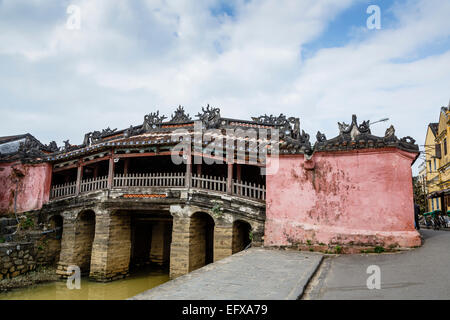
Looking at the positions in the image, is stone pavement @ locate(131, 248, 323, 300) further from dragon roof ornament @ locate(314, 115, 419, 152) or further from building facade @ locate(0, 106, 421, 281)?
dragon roof ornament @ locate(314, 115, 419, 152)

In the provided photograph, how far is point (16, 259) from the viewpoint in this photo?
13281 mm

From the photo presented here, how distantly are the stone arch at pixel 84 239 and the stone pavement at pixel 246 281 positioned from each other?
955 cm

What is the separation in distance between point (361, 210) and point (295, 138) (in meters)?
3.24

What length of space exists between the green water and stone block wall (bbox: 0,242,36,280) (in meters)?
1.23

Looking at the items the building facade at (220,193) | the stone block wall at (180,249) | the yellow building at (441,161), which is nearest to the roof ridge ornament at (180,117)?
the building facade at (220,193)

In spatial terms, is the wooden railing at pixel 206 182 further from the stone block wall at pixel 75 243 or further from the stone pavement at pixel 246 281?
the stone block wall at pixel 75 243

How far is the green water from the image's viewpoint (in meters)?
11.2

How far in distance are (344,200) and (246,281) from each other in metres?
4.84

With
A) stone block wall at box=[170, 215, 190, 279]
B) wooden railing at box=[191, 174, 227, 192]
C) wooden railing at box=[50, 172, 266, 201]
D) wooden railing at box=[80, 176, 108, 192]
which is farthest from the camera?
wooden railing at box=[80, 176, 108, 192]

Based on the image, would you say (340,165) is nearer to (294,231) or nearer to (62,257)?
(294,231)

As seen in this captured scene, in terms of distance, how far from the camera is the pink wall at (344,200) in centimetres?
839

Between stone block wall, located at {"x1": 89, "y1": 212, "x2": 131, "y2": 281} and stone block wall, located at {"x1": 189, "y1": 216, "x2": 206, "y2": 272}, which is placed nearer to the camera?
stone block wall, located at {"x1": 189, "y1": 216, "x2": 206, "y2": 272}

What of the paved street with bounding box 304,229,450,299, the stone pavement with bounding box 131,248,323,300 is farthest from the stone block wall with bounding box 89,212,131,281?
the paved street with bounding box 304,229,450,299
